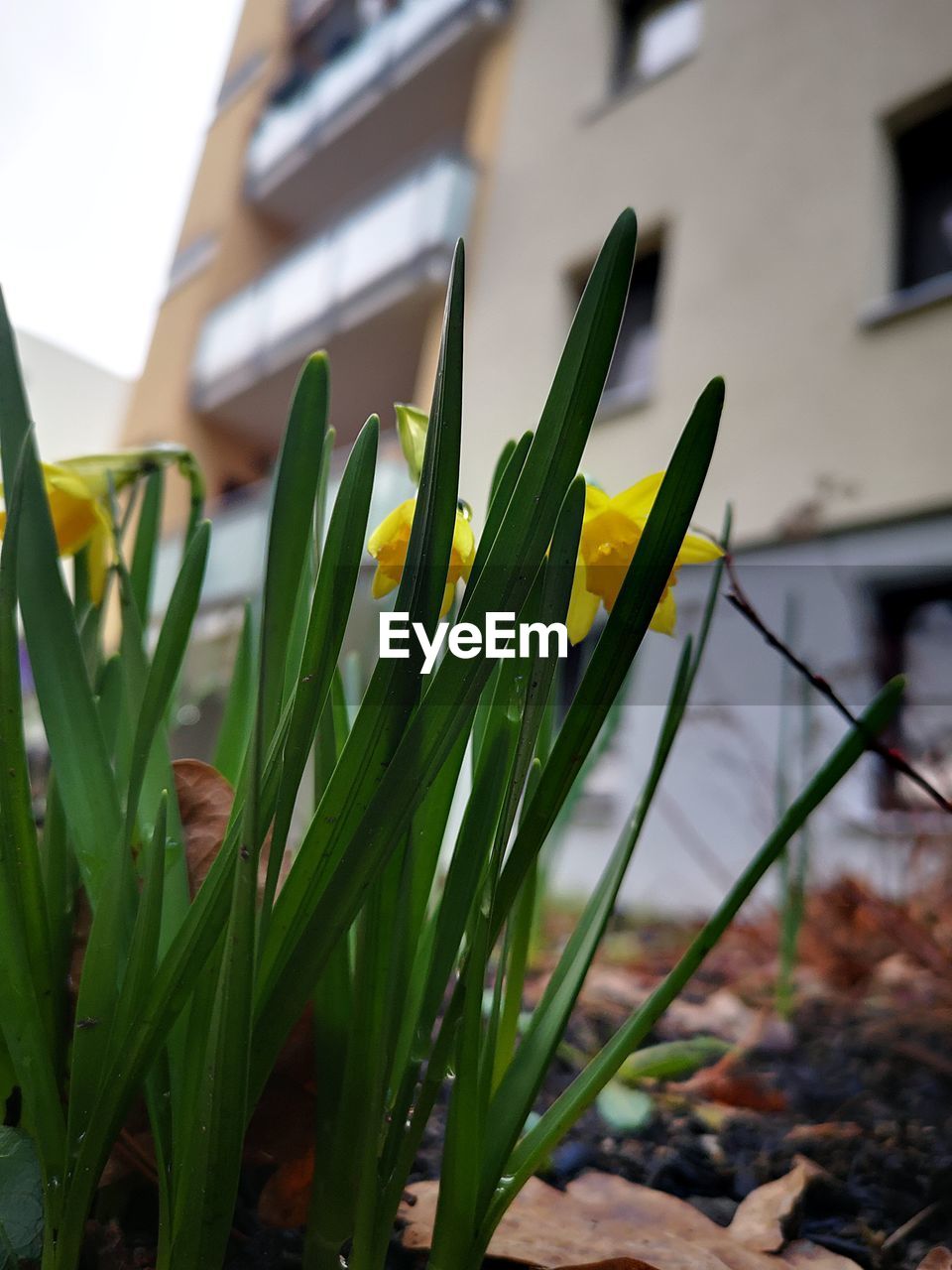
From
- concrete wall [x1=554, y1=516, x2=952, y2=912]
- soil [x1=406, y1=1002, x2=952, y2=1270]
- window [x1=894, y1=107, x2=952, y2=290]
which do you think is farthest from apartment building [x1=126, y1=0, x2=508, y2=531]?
soil [x1=406, y1=1002, x2=952, y2=1270]

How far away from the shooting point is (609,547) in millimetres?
408

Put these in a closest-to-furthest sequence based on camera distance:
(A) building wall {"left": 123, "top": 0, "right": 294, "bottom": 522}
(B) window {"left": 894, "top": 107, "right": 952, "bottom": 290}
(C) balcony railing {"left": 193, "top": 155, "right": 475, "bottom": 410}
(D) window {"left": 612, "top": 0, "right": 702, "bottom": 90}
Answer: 1. (B) window {"left": 894, "top": 107, "right": 952, "bottom": 290}
2. (D) window {"left": 612, "top": 0, "right": 702, "bottom": 90}
3. (C) balcony railing {"left": 193, "top": 155, "right": 475, "bottom": 410}
4. (A) building wall {"left": 123, "top": 0, "right": 294, "bottom": 522}

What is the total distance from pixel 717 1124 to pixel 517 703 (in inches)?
19.5

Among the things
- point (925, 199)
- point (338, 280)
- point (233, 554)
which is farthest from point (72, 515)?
point (338, 280)

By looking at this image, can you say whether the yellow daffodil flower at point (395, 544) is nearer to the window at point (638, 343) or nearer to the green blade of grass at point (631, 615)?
the green blade of grass at point (631, 615)

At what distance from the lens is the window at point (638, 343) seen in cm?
368

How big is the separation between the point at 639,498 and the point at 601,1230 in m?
0.37

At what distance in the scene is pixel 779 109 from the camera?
11.5 feet

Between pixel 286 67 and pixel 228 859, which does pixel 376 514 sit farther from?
pixel 286 67

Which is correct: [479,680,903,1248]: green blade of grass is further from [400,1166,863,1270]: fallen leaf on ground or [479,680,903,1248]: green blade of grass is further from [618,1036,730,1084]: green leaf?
[618,1036,730,1084]: green leaf

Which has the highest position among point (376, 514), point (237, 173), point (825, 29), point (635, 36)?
point (237, 173)

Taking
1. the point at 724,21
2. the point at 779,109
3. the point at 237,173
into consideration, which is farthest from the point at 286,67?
the point at 779,109

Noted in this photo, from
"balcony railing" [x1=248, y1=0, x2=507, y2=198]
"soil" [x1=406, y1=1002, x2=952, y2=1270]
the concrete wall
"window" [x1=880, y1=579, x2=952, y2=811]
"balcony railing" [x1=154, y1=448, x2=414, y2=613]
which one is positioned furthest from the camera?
"balcony railing" [x1=248, y1=0, x2=507, y2=198]

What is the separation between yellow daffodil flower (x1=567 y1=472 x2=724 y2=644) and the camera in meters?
0.41
